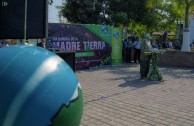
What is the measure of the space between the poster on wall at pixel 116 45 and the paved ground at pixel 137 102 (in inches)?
223

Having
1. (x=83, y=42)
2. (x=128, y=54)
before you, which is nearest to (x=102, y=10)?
(x=128, y=54)

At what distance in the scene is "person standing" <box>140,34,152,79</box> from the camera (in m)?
10.7

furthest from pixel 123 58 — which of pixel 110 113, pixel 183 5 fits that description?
pixel 110 113

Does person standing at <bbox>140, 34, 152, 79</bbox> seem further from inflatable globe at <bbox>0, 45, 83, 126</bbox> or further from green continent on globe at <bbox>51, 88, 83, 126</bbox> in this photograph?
inflatable globe at <bbox>0, 45, 83, 126</bbox>

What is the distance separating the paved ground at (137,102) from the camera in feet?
→ 19.2

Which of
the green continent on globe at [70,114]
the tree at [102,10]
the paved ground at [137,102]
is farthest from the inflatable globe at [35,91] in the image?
the tree at [102,10]

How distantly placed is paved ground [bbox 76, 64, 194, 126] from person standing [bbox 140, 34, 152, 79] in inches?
16.3

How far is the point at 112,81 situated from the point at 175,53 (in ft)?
22.3

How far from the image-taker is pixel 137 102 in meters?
7.42

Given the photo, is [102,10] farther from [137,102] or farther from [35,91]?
[35,91]

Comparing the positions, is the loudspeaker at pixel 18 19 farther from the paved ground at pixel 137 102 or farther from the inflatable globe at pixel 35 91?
the inflatable globe at pixel 35 91

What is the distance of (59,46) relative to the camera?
1361 centimetres

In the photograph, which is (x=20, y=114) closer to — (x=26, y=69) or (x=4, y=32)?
(x=26, y=69)

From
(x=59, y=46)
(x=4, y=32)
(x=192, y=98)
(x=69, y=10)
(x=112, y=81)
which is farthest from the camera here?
(x=69, y=10)
